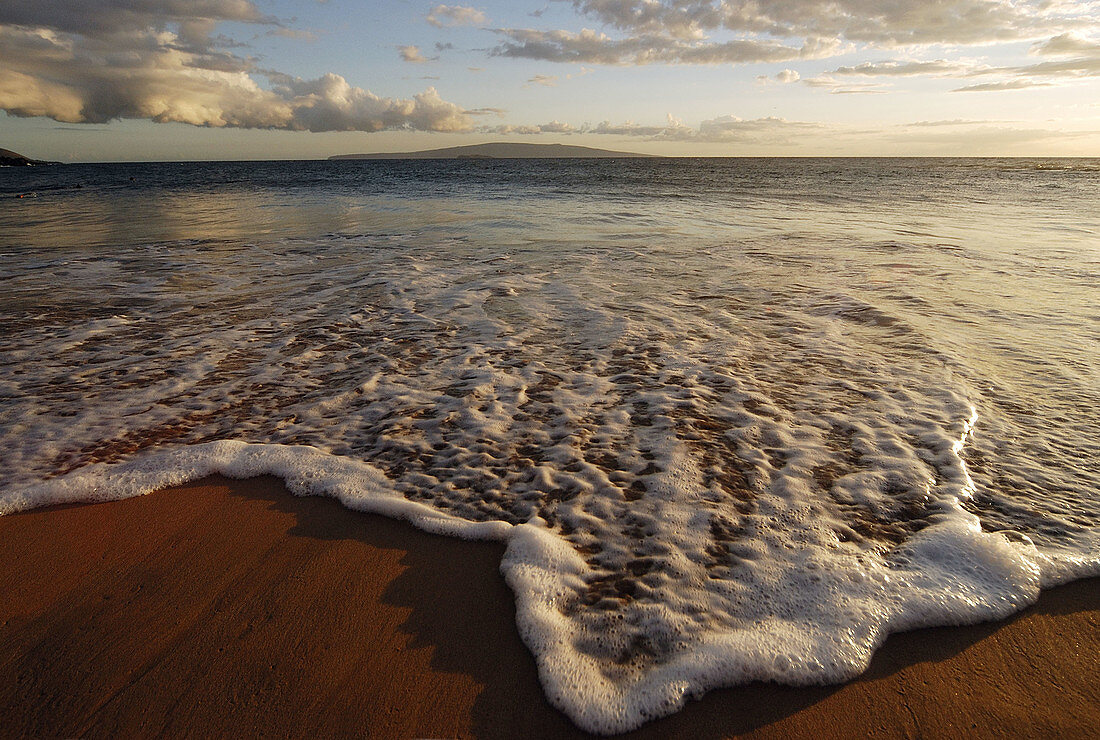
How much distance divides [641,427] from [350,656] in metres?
2.21

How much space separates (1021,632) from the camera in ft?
7.00

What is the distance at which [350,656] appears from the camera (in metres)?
2.03

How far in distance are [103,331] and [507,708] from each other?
5.91 m

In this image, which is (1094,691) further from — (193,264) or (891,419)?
(193,264)

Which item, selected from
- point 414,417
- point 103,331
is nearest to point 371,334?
point 414,417

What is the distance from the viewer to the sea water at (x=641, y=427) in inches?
88.9

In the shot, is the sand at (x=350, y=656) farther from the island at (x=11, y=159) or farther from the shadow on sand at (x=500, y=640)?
the island at (x=11, y=159)

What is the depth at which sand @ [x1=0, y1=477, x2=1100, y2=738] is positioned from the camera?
5.94ft

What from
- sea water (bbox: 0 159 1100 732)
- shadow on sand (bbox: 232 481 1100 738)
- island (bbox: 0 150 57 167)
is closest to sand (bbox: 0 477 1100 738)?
shadow on sand (bbox: 232 481 1100 738)

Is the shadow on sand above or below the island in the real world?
above

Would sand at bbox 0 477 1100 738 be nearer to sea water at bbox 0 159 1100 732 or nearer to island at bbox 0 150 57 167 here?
sea water at bbox 0 159 1100 732

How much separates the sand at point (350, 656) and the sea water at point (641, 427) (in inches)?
4.8

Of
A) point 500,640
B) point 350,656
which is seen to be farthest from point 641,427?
point 350,656

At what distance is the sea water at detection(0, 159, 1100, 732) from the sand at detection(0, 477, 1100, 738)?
0.40ft
